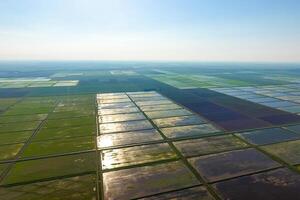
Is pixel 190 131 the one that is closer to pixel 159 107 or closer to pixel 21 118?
pixel 159 107

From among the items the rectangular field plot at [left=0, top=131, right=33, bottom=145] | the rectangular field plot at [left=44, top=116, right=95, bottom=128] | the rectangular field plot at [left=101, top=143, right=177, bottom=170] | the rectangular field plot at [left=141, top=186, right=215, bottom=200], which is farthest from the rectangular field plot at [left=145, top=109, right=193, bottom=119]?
the rectangular field plot at [left=141, top=186, right=215, bottom=200]

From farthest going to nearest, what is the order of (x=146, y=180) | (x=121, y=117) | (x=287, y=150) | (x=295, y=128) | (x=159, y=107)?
(x=159, y=107) → (x=121, y=117) → (x=295, y=128) → (x=287, y=150) → (x=146, y=180)

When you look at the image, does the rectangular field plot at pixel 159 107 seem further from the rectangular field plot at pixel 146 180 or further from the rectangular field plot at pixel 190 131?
the rectangular field plot at pixel 146 180

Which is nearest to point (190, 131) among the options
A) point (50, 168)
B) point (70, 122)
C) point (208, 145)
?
point (208, 145)

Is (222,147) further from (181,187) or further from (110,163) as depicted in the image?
(110,163)

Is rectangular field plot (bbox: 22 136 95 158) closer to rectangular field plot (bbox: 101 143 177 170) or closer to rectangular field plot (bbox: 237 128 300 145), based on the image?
rectangular field plot (bbox: 101 143 177 170)
